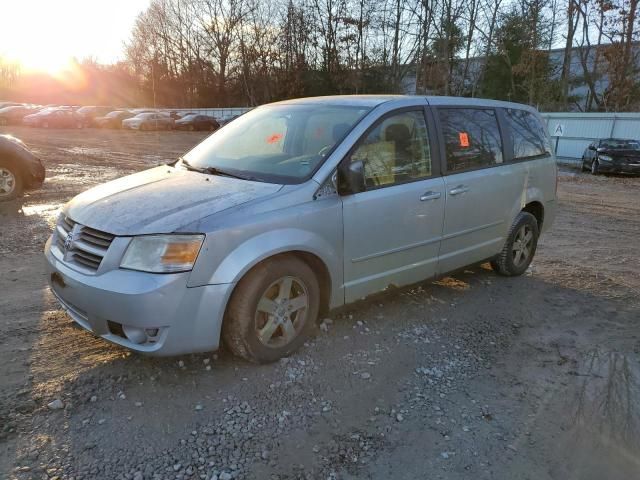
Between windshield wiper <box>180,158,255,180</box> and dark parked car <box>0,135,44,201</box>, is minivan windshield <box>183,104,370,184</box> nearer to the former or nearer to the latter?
windshield wiper <box>180,158,255,180</box>

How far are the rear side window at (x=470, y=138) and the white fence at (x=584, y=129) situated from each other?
62.3 ft

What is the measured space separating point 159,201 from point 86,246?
52cm

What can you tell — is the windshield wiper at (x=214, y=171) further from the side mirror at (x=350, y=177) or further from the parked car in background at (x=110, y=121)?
the parked car in background at (x=110, y=121)

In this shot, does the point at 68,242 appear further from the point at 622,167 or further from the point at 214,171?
the point at 622,167

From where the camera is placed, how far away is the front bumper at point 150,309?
2932 millimetres

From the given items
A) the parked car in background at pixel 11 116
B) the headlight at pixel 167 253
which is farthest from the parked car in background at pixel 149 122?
the headlight at pixel 167 253

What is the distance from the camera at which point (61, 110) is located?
116 ft

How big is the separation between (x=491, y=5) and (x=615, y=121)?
18.4m

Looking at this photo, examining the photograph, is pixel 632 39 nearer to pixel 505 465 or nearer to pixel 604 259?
pixel 604 259

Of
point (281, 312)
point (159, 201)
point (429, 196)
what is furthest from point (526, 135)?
point (159, 201)

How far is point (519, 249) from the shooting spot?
18.0 feet

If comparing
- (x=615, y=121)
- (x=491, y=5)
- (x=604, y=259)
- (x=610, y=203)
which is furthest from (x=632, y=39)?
(x=604, y=259)

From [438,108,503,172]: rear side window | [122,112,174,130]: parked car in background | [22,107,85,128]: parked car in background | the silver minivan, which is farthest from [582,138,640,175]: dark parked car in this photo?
[22,107,85,128]: parked car in background

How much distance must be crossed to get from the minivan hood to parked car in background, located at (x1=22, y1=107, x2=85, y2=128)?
3565 cm
